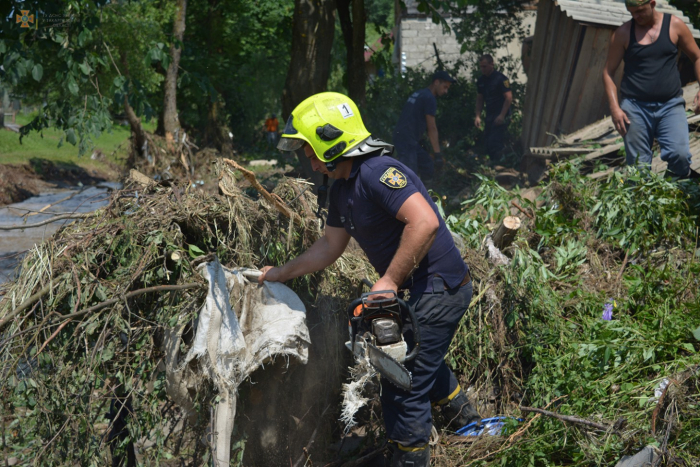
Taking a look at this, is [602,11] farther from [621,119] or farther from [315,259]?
[315,259]

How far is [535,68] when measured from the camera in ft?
30.1

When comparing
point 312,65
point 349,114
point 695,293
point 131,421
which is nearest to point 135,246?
point 131,421

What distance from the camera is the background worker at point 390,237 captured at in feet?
8.59

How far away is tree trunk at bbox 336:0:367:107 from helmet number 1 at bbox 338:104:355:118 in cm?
456

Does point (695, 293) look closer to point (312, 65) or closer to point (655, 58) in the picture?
point (655, 58)

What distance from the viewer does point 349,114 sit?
277 cm

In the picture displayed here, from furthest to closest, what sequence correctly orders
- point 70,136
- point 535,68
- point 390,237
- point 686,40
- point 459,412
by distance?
point 535,68, point 70,136, point 686,40, point 459,412, point 390,237

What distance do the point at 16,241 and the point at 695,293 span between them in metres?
7.01

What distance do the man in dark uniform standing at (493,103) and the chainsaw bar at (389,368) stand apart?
7292mm

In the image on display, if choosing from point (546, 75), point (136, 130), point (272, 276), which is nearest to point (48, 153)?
point (136, 130)

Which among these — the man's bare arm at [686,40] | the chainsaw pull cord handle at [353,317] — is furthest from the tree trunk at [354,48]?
the chainsaw pull cord handle at [353,317]

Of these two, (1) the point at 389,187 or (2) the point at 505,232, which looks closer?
(1) the point at 389,187

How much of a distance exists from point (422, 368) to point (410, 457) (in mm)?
419

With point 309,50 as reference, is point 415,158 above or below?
below
